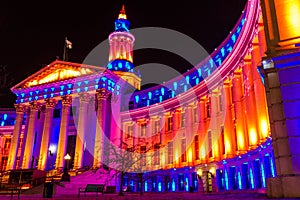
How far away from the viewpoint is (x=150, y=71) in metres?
68.9

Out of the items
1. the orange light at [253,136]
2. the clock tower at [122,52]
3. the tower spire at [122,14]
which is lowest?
the orange light at [253,136]

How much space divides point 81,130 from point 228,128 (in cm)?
2216

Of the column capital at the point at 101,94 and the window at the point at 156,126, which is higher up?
the column capital at the point at 101,94

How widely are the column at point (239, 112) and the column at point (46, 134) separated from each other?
29.8 m

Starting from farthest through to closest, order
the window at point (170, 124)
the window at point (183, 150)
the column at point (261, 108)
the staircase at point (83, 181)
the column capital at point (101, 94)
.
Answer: the window at point (170, 124), the window at point (183, 150), the column capital at point (101, 94), the staircase at point (83, 181), the column at point (261, 108)

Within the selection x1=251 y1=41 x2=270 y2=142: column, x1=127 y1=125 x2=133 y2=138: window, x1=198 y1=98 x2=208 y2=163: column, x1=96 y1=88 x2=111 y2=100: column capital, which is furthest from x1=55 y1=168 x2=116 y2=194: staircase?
x1=251 y1=41 x2=270 y2=142: column

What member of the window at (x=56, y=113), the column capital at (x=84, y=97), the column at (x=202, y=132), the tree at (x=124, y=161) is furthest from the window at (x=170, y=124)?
the window at (x=56, y=113)

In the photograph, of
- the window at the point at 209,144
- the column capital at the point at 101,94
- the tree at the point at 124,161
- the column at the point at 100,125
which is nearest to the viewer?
the tree at the point at 124,161

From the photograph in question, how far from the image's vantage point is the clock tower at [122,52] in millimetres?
61853

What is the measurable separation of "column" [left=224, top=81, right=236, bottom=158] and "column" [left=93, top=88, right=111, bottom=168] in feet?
58.6

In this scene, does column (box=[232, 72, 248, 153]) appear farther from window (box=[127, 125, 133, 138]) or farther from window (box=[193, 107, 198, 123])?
window (box=[127, 125, 133, 138])

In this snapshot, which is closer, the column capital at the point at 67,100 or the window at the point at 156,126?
the column capital at the point at 67,100

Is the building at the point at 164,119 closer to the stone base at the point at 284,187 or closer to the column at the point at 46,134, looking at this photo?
the column at the point at 46,134

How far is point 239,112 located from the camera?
112 ft
